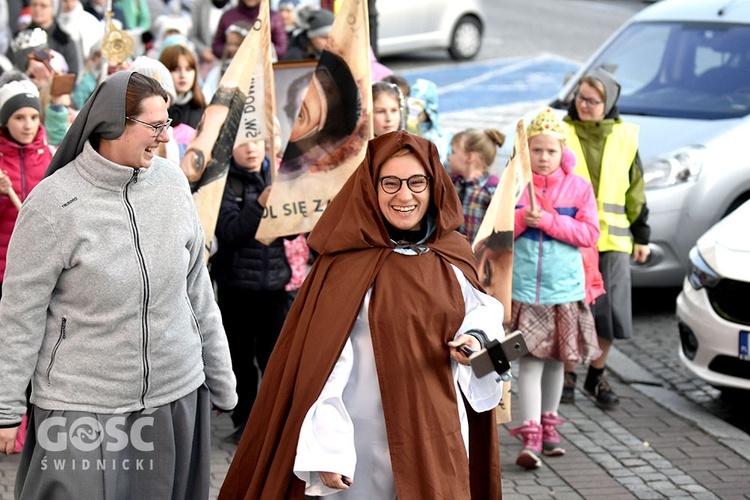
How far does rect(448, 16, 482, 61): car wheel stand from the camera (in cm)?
2039

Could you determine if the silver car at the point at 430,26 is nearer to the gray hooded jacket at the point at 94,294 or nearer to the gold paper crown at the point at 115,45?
the gold paper crown at the point at 115,45

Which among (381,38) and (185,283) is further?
(381,38)

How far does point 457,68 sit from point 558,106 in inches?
373

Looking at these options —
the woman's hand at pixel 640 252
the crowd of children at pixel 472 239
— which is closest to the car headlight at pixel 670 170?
the woman's hand at pixel 640 252

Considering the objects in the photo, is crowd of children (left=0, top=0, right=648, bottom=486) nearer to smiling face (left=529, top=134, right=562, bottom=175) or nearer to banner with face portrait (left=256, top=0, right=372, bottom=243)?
smiling face (left=529, top=134, right=562, bottom=175)

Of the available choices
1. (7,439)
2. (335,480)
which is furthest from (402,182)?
(7,439)

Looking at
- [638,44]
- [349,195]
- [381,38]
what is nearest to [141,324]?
[349,195]

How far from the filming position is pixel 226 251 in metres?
7.11

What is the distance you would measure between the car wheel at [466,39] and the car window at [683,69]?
905cm

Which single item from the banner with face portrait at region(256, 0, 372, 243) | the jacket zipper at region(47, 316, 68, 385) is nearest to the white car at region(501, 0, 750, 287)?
the banner with face portrait at region(256, 0, 372, 243)

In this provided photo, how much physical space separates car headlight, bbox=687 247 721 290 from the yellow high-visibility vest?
474 millimetres

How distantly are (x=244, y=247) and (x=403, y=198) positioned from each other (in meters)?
2.58

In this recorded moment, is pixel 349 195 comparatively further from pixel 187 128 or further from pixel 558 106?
pixel 558 106

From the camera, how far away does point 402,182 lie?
15.3 ft
